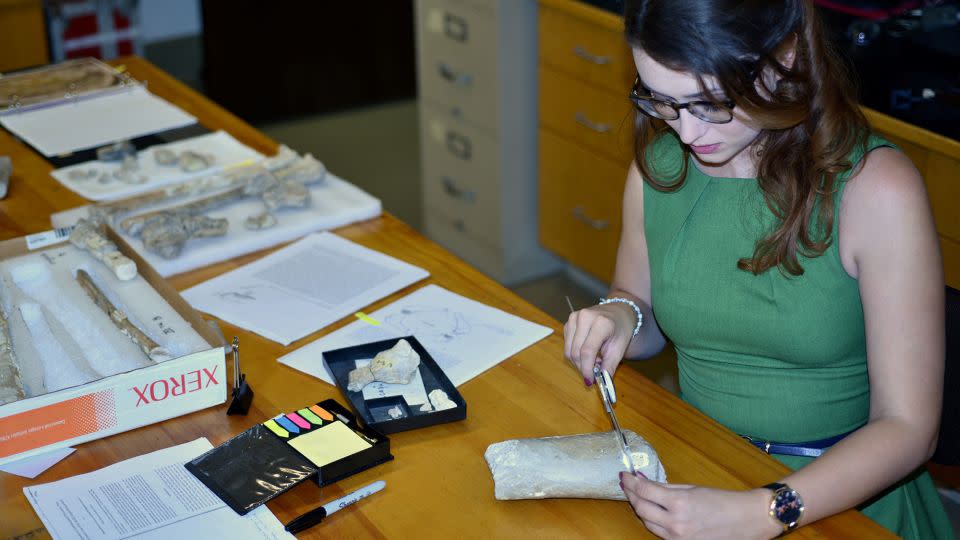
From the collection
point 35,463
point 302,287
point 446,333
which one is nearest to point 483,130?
Answer: point 302,287

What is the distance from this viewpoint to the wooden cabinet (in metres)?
2.95

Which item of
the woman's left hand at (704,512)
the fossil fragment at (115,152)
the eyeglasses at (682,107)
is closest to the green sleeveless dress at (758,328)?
the eyeglasses at (682,107)

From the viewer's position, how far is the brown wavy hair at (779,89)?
128 centimetres

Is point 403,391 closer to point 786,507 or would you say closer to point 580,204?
point 786,507

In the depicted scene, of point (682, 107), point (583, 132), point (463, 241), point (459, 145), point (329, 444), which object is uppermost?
point (682, 107)

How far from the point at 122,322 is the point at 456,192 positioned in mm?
2092

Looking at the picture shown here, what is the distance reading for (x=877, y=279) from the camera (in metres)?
1.38

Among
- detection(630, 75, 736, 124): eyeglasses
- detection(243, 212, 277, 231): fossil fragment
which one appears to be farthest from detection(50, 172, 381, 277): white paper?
detection(630, 75, 736, 124): eyeglasses

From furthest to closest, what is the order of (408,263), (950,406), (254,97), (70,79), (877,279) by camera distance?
1. (254,97)
2. (70,79)
3. (408,263)
4. (950,406)
5. (877,279)

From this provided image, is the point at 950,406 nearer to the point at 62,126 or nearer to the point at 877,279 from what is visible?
the point at 877,279

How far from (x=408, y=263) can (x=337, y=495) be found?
591 millimetres

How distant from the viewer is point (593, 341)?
1.48 metres

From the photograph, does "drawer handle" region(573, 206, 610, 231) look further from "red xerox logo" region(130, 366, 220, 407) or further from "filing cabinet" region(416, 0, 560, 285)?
"red xerox logo" region(130, 366, 220, 407)

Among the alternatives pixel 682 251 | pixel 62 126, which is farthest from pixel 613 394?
pixel 62 126
